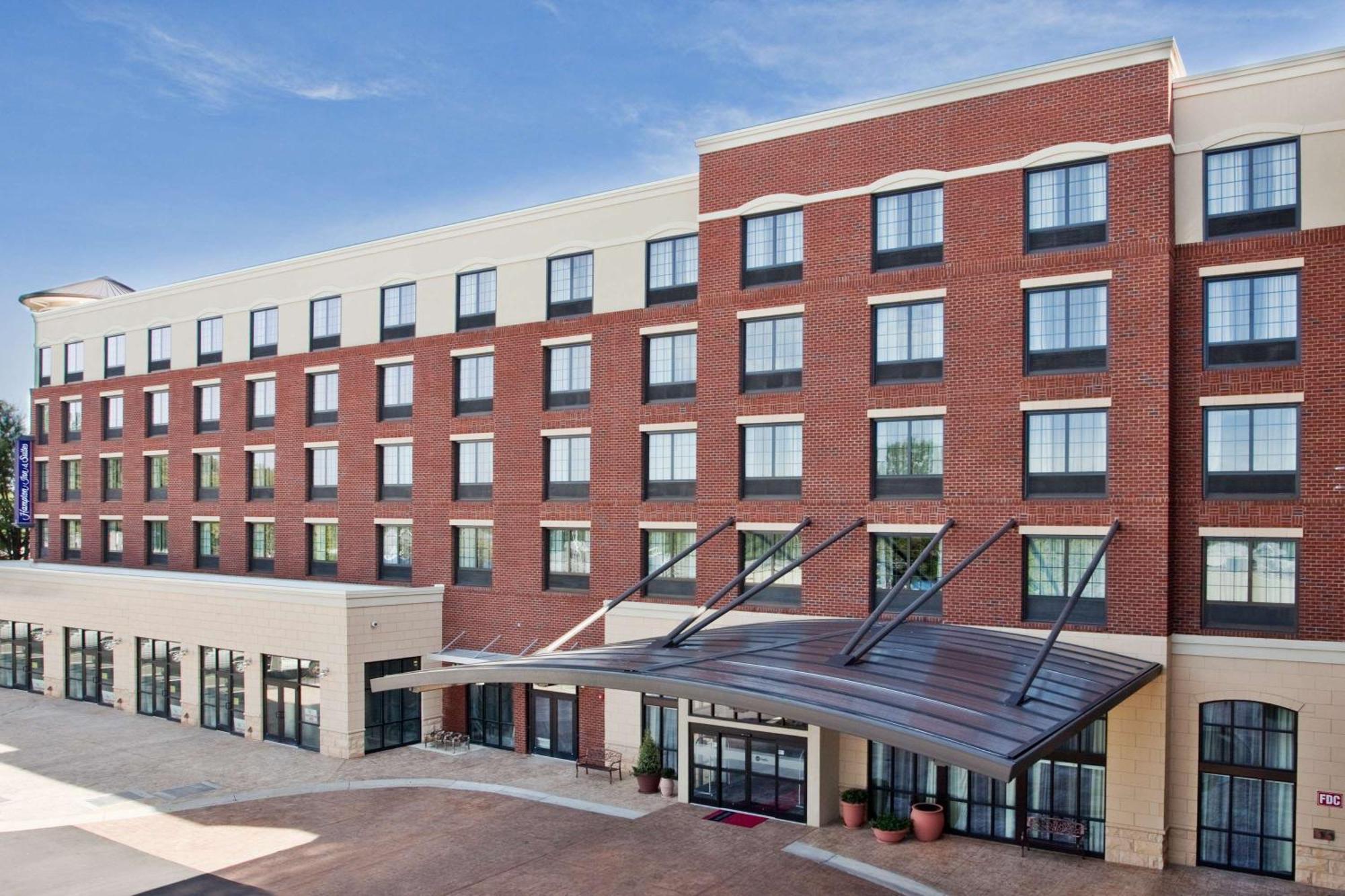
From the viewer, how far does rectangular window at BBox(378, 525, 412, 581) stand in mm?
33281

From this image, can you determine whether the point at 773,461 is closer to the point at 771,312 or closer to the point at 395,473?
the point at 771,312

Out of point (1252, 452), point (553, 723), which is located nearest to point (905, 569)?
point (1252, 452)

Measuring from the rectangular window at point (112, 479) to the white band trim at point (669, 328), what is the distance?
27334 mm

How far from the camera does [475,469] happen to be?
105 ft

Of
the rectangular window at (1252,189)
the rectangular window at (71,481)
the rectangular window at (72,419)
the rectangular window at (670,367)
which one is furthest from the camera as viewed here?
the rectangular window at (71,481)

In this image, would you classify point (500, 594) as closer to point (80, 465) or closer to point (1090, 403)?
point (1090, 403)

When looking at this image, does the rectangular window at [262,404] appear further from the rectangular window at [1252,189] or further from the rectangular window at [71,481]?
the rectangular window at [1252,189]

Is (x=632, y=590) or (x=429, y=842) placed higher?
(x=632, y=590)

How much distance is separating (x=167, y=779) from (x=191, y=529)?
14713 mm

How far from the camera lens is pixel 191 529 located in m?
39.6

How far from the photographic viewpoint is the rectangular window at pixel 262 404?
37250 mm

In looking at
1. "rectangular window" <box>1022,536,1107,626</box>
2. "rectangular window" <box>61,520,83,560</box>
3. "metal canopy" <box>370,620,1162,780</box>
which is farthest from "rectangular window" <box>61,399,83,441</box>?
"rectangular window" <box>1022,536,1107,626</box>

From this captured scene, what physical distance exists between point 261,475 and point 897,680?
28.1 meters

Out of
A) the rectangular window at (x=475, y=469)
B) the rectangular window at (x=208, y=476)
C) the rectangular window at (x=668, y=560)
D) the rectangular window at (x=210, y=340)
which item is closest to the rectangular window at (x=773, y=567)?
the rectangular window at (x=668, y=560)
